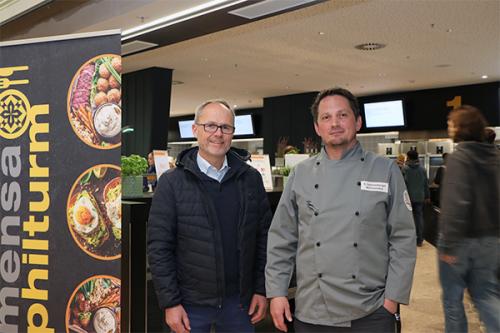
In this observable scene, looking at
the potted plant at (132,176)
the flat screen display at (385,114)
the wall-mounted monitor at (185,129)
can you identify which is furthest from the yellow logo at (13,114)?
the wall-mounted monitor at (185,129)

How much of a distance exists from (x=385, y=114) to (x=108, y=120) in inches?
491

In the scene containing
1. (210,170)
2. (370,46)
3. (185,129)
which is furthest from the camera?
(185,129)

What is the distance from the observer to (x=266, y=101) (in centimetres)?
1555

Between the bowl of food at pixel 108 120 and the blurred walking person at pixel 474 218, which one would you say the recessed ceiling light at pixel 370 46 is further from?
the bowl of food at pixel 108 120

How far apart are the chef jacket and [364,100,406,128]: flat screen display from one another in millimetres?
12528

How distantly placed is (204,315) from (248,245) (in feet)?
1.13

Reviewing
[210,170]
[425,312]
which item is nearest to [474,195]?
[210,170]

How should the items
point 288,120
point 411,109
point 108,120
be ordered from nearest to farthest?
1. point 108,120
2. point 411,109
3. point 288,120

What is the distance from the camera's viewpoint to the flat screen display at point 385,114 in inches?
546

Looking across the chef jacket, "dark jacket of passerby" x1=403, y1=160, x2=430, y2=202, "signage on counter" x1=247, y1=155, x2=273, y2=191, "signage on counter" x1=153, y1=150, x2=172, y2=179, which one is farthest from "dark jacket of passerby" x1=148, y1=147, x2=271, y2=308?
"dark jacket of passerby" x1=403, y1=160, x2=430, y2=202

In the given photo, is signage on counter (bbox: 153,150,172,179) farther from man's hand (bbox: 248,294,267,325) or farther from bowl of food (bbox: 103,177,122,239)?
man's hand (bbox: 248,294,267,325)

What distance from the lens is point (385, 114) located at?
46.3ft

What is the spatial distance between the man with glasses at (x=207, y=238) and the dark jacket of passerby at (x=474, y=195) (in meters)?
1.26

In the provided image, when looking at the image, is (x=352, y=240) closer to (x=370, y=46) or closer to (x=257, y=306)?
(x=257, y=306)
